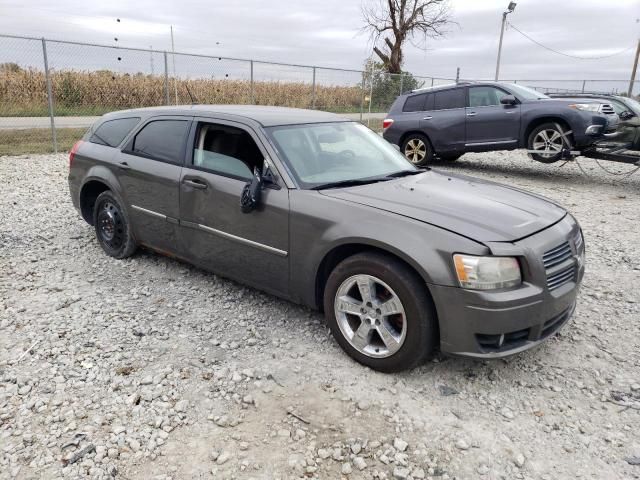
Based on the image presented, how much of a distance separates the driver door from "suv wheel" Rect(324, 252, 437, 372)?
0.52m

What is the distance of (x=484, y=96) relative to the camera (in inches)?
404

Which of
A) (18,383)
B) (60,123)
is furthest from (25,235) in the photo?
(60,123)

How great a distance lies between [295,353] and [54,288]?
235 cm

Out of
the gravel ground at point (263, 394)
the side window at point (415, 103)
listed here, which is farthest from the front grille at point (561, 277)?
the side window at point (415, 103)

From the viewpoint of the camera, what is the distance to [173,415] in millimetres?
2756

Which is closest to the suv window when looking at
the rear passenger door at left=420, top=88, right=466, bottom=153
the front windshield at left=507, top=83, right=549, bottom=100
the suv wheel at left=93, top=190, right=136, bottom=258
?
the suv wheel at left=93, top=190, right=136, bottom=258

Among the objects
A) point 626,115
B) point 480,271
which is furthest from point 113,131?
point 626,115

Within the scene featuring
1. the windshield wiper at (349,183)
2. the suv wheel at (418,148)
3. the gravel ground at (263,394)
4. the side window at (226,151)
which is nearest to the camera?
the gravel ground at (263,394)

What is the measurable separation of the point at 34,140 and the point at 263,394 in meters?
11.9

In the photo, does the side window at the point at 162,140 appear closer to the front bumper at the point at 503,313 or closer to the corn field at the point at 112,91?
the front bumper at the point at 503,313

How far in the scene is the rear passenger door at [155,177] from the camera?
421cm

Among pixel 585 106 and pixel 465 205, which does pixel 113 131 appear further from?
pixel 585 106

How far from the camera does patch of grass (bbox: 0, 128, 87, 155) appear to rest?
11.3 m

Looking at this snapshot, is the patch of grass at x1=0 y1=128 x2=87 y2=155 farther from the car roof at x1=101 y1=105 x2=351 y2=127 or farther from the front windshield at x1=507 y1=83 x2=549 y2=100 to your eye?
the front windshield at x1=507 y1=83 x2=549 y2=100
